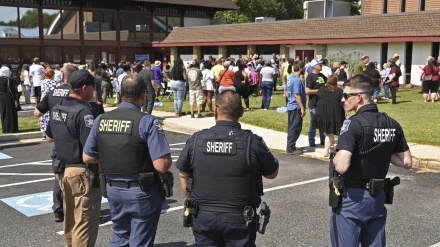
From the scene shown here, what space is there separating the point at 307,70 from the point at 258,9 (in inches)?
1676

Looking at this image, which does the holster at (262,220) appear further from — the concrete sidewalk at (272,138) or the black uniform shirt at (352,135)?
the concrete sidewalk at (272,138)

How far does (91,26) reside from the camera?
113 ft

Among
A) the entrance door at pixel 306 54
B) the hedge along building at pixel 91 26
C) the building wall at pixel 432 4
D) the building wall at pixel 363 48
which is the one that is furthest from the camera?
the hedge along building at pixel 91 26

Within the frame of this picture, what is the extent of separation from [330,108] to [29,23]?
90.5 ft

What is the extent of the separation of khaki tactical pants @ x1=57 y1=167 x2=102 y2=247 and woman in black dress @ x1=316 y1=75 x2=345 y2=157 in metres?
5.49

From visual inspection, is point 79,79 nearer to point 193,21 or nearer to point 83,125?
point 83,125

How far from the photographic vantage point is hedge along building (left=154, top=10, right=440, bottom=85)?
79.7ft

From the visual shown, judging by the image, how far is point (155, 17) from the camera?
37812 mm

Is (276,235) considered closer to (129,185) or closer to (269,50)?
(129,185)

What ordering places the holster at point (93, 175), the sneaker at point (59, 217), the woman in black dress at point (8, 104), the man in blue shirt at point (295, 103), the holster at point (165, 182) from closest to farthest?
the holster at point (165, 182)
the holster at point (93, 175)
the sneaker at point (59, 217)
the man in blue shirt at point (295, 103)
the woman in black dress at point (8, 104)

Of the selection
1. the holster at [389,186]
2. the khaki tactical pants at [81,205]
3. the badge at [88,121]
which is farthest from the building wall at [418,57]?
the khaki tactical pants at [81,205]

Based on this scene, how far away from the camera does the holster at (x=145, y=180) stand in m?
3.89

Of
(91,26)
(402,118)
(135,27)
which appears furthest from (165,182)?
(135,27)

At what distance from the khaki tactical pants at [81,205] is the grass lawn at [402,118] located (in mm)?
8402
